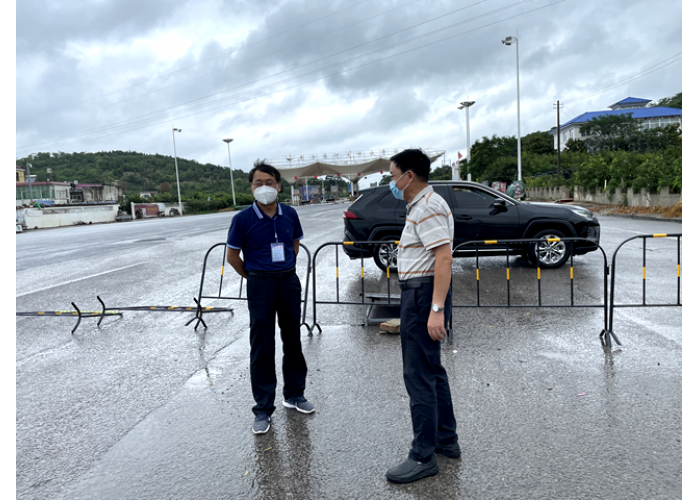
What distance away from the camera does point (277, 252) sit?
3.76m

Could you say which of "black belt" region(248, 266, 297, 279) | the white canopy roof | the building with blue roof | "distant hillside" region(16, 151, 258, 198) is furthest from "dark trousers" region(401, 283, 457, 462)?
the building with blue roof

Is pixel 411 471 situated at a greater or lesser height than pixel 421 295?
lesser

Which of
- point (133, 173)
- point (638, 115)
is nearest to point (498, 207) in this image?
point (638, 115)

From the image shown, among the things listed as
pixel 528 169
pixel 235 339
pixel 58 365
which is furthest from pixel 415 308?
pixel 528 169

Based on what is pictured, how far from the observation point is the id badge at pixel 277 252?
375cm

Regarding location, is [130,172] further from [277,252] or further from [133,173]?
[277,252]

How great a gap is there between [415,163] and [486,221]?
24.2 ft

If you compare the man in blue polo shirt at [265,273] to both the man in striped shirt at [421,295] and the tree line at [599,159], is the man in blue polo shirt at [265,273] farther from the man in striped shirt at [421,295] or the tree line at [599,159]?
the tree line at [599,159]

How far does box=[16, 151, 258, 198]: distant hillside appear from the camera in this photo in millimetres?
95688

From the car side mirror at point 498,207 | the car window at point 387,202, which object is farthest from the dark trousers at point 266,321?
the car side mirror at point 498,207

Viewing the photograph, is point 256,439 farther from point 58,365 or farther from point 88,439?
point 58,365

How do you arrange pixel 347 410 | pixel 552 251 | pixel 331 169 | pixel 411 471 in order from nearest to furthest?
pixel 411 471
pixel 347 410
pixel 552 251
pixel 331 169

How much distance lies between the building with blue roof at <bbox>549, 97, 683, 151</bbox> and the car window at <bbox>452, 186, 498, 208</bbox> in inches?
3656

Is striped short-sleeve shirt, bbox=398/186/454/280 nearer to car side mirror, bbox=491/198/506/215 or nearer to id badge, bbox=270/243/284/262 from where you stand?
id badge, bbox=270/243/284/262
